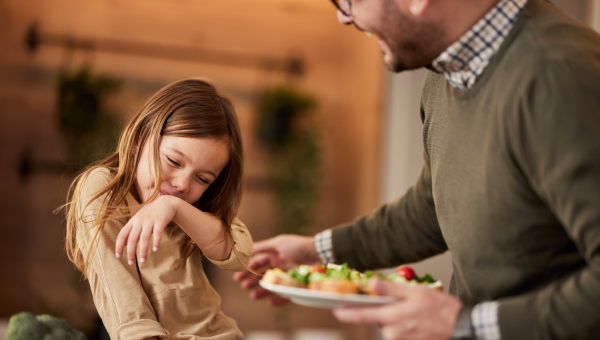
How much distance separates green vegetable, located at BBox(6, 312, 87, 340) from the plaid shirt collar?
2.92 ft

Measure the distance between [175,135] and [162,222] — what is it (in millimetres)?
244

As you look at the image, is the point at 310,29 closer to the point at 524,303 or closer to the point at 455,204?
the point at 455,204

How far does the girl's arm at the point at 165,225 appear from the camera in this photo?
0.86 meters

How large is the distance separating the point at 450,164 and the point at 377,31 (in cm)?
30

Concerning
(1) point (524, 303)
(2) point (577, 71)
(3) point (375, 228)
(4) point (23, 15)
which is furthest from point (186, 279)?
(4) point (23, 15)

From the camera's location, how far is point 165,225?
89 centimetres

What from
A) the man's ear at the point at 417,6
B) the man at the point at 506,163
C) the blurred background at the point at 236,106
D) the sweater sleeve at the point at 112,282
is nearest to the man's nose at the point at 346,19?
the man at the point at 506,163

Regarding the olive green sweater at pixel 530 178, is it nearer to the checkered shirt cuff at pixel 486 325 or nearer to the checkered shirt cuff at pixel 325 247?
the checkered shirt cuff at pixel 486 325

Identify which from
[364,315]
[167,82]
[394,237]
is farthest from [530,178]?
[167,82]

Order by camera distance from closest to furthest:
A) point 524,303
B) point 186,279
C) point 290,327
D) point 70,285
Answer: point 524,303
point 186,279
point 70,285
point 290,327

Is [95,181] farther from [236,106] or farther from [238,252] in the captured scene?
[236,106]

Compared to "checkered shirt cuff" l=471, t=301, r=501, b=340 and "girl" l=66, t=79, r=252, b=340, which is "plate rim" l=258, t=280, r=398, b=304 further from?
"girl" l=66, t=79, r=252, b=340

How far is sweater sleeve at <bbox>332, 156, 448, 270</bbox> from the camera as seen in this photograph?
51.8 inches

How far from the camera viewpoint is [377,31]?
875 millimetres
